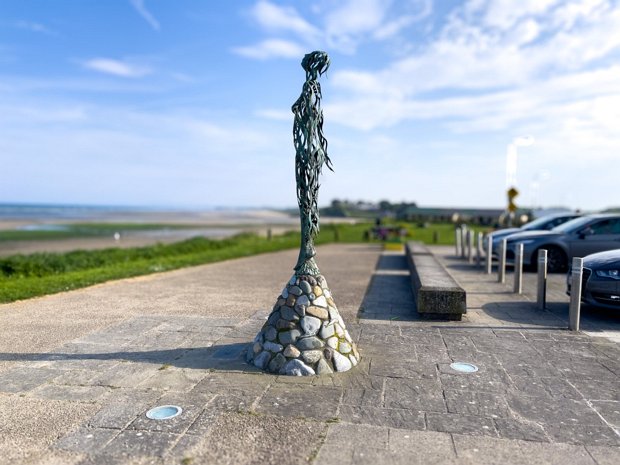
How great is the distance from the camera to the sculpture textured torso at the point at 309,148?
4.95m

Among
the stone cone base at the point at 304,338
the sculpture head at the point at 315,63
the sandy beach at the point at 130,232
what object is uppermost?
the sculpture head at the point at 315,63

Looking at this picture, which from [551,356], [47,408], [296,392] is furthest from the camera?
[551,356]

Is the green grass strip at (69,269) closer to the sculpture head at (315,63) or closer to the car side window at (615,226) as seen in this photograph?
the sculpture head at (315,63)

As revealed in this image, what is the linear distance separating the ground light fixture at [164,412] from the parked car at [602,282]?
5.82 metres

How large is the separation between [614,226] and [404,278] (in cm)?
497

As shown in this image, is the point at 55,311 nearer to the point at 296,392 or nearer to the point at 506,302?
the point at 296,392

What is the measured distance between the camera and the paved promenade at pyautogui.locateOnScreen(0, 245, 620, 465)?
10.7ft

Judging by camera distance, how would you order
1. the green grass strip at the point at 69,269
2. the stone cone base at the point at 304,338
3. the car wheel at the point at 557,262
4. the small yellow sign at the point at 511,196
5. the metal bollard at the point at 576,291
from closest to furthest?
the stone cone base at the point at 304,338
the metal bollard at the point at 576,291
the green grass strip at the point at 69,269
the car wheel at the point at 557,262
the small yellow sign at the point at 511,196

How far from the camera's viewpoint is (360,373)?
15.5 ft

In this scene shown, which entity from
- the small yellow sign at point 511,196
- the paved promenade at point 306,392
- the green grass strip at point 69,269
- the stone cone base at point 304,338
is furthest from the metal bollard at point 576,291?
the small yellow sign at point 511,196

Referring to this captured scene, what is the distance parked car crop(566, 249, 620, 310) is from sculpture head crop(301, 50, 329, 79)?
4.81 m

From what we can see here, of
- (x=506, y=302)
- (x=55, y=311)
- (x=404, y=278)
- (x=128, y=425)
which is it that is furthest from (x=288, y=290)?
(x=404, y=278)

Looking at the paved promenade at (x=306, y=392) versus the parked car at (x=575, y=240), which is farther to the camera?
the parked car at (x=575, y=240)

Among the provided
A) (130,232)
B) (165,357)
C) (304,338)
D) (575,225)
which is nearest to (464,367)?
(304,338)
